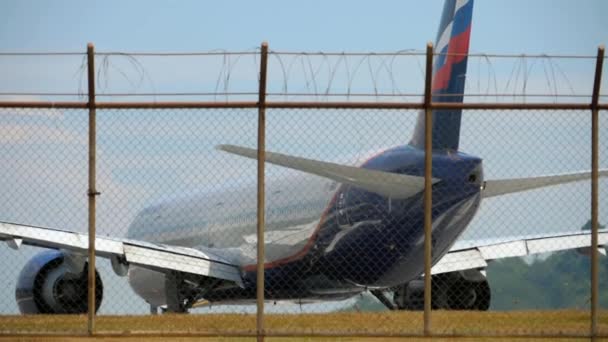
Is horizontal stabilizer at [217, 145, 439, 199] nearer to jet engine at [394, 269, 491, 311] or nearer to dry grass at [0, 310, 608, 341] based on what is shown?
dry grass at [0, 310, 608, 341]

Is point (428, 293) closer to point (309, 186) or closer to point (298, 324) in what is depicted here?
point (298, 324)

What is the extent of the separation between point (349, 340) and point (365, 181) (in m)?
5.22

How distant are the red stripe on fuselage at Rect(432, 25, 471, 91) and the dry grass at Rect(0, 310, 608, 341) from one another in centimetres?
441

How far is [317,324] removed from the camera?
16.8 meters

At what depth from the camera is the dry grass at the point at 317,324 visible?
13.1 m

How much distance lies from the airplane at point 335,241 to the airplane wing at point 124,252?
3 cm

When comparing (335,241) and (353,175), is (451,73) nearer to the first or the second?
(335,241)

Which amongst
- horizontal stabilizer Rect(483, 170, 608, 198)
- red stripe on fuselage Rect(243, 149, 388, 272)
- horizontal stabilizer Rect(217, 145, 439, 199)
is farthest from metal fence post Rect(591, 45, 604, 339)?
red stripe on fuselage Rect(243, 149, 388, 272)

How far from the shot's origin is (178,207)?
30031 millimetres

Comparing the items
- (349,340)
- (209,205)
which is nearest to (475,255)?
(209,205)

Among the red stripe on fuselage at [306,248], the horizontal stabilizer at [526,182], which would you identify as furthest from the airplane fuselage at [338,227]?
the horizontal stabilizer at [526,182]

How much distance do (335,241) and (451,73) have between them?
3.91 meters

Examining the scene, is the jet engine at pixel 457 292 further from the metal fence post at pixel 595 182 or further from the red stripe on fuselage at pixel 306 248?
the metal fence post at pixel 595 182

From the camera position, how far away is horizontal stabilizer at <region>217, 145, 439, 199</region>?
1473 centimetres
